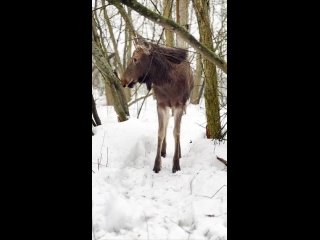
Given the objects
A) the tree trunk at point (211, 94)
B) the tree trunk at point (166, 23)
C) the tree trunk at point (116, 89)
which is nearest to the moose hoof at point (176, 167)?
the tree trunk at point (211, 94)

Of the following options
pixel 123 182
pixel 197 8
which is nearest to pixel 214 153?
pixel 123 182

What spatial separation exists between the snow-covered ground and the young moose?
412mm

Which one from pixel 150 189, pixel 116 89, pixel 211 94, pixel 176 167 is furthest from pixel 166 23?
pixel 116 89

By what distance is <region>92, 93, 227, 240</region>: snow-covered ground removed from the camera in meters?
2.99

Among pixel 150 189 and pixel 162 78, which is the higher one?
pixel 162 78

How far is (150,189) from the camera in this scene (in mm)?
4340

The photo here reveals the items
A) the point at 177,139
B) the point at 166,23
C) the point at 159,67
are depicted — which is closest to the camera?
the point at 166,23

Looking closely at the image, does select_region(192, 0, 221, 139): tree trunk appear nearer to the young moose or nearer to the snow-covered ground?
the snow-covered ground

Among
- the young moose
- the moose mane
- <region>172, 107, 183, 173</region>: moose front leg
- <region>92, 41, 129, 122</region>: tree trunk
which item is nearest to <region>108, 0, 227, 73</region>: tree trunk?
the young moose

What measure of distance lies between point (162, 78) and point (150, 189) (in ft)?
6.66

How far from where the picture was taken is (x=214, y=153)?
18.3 ft

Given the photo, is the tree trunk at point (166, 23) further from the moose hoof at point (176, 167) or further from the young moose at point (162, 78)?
the moose hoof at point (176, 167)

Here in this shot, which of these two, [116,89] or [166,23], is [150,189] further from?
[116,89]
